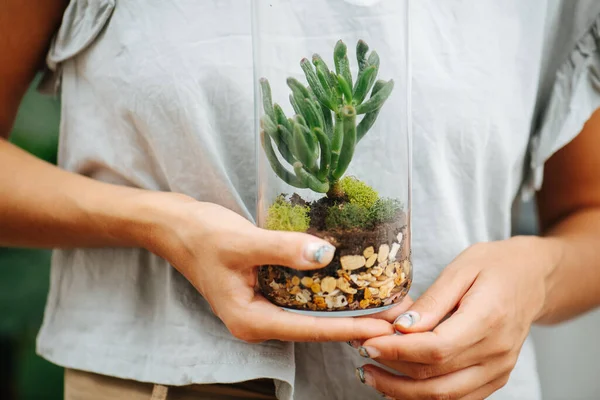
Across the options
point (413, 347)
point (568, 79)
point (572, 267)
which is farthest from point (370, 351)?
point (568, 79)

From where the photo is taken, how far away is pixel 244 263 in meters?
0.59

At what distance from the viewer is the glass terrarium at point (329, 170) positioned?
0.57 m

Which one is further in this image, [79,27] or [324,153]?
[79,27]

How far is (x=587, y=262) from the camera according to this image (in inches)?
33.6

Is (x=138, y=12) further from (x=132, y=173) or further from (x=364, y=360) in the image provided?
(x=364, y=360)

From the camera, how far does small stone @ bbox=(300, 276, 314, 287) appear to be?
0.57m

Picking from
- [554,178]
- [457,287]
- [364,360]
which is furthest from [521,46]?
[364,360]

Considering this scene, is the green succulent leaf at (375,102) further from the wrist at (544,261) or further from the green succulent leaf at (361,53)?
the wrist at (544,261)

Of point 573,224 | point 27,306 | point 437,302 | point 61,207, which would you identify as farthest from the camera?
point 27,306

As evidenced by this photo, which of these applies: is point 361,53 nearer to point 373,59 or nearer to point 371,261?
point 373,59

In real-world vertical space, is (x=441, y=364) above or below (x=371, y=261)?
below

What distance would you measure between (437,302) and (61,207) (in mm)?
458

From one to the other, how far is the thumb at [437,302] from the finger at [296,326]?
0.02 metres

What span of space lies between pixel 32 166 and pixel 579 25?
74cm
